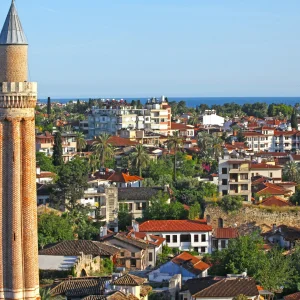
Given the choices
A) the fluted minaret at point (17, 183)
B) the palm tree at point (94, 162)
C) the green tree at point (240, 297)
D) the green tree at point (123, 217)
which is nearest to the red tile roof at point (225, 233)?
the green tree at point (123, 217)

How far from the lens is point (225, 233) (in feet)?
193

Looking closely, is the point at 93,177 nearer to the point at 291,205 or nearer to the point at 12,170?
the point at 291,205

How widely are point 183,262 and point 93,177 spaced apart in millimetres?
26770

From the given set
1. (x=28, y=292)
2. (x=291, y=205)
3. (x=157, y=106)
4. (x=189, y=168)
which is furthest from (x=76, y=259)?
(x=157, y=106)

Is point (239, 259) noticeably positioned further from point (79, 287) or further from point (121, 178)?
point (121, 178)

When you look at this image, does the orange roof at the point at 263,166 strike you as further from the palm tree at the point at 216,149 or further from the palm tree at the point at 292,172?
the palm tree at the point at 216,149

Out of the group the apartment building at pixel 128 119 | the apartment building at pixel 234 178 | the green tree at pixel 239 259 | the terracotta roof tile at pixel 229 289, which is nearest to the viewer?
the terracotta roof tile at pixel 229 289

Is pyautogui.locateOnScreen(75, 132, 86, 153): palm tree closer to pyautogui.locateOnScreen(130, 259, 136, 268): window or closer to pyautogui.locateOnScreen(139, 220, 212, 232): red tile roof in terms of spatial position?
pyautogui.locateOnScreen(139, 220, 212, 232): red tile roof

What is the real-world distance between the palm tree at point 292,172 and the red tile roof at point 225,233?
2233 centimetres

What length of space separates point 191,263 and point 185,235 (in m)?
9.76

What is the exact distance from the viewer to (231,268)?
154 ft

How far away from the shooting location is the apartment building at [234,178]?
66.0 meters

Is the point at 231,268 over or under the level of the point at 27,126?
under

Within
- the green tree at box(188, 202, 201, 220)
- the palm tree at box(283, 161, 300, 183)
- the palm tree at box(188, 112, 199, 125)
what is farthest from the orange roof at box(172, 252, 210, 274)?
the palm tree at box(188, 112, 199, 125)
